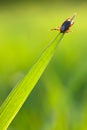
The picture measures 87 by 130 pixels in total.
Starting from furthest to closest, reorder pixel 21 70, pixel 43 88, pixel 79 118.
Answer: pixel 21 70, pixel 43 88, pixel 79 118

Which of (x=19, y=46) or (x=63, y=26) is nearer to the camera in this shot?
(x=63, y=26)

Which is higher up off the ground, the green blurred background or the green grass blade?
the green grass blade

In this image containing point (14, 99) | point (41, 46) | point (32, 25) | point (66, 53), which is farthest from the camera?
point (32, 25)

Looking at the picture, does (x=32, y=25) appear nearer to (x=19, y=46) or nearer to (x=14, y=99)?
(x=19, y=46)

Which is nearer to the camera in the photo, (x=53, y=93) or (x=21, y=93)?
(x=21, y=93)

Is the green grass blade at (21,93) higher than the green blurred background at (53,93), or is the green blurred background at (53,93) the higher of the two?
the green grass blade at (21,93)

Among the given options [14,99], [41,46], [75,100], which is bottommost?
[41,46]

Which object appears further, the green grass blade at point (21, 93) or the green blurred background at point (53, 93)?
the green blurred background at point (53, 93)

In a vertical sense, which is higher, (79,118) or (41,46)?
(79,118)

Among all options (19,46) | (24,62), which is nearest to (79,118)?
(24,62)

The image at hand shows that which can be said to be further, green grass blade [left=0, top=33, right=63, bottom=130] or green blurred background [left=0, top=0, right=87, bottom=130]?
green blurred background [left=0, top=0, right=87, bottom=130]
